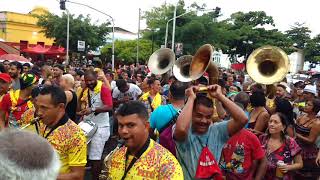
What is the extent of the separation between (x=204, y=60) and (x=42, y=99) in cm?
170

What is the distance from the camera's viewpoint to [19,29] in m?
49.4

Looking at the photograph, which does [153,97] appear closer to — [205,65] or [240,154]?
[205,65]

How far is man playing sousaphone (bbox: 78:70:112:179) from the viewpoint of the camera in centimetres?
645

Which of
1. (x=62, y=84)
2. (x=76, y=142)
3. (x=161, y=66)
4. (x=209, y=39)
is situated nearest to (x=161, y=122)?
(x=76, y=142)

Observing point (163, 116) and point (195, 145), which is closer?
point (195, 145)

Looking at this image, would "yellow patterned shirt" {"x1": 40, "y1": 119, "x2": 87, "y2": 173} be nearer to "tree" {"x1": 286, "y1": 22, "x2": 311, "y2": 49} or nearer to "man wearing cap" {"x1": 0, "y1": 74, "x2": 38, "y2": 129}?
"man wearing cap" {"x1": 0, "y1": 74, "x2": 38, "y2": 129}

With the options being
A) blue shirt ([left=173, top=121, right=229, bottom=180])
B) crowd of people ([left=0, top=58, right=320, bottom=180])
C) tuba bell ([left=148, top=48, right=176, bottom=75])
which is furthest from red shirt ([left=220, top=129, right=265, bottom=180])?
tuba bell ([left=148, top=48, right=176, bottom=75])

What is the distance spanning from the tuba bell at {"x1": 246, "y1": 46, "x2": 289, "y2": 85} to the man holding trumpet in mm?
3021

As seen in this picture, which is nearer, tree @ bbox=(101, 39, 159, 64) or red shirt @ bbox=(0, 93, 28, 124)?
red shirt @ bbox=(0, 93, 28, 124)

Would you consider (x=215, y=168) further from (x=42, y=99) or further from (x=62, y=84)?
(x=62, y=84)

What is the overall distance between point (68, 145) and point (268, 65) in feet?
13.6

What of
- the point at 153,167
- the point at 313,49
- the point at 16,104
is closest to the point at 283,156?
the point at 153,167

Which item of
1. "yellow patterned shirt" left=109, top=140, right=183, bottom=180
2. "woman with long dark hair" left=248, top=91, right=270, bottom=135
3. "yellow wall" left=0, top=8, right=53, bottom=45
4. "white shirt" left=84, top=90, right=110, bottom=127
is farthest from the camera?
"yellow wall" left=0, top=8, right=53, bottom=45

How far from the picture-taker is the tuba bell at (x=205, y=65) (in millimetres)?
4174
